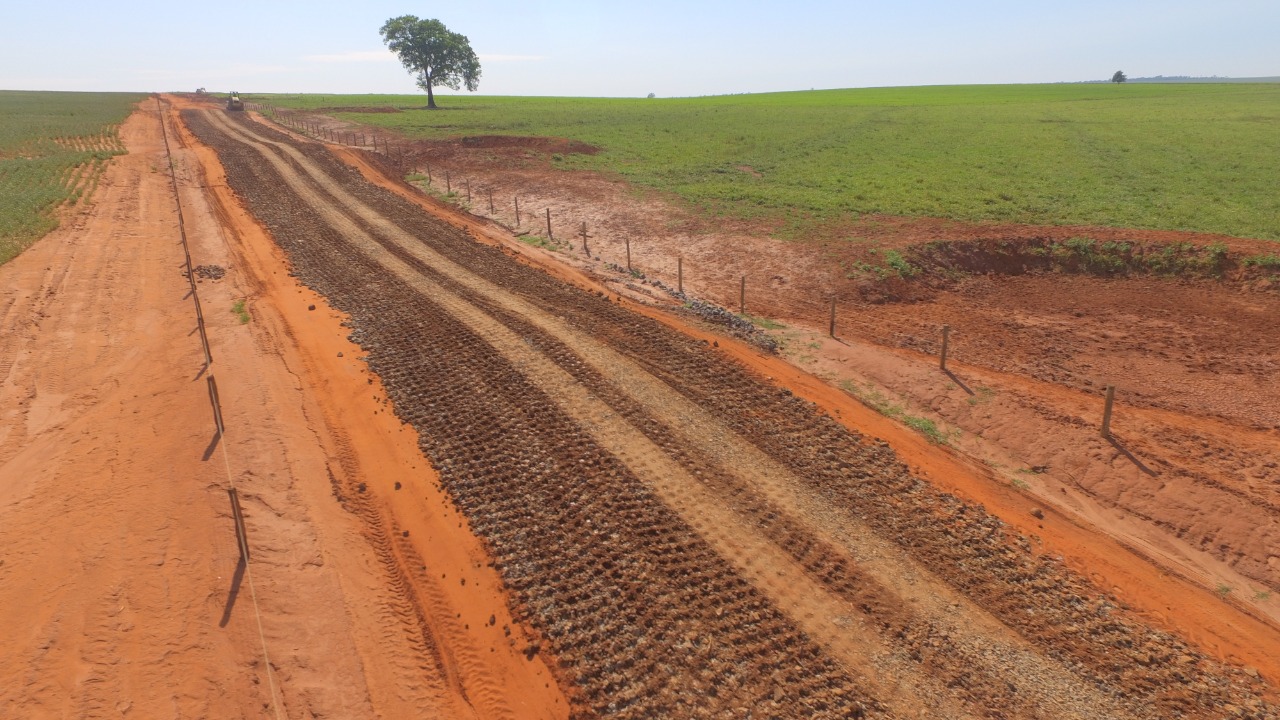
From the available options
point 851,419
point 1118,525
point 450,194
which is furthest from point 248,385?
point 450,194

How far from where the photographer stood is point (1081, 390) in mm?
14883

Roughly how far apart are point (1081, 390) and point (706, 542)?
10.8m

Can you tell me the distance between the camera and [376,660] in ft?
26.3

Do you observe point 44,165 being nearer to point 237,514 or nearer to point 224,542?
point 224,542

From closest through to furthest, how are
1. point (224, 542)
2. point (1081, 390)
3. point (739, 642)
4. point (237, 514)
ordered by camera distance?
point (739, 642) → point (237, 514) → point (224, 542) → point (1081, 390)

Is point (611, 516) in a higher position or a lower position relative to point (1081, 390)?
lower

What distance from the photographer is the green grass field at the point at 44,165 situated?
2553cm

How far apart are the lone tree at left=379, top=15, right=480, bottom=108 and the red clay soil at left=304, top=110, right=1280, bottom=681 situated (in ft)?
240

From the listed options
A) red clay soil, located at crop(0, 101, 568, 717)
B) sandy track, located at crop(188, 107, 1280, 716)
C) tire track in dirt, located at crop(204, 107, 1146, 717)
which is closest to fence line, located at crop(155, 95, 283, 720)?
red clay soil, located at crop(0, 101, 568, 717)

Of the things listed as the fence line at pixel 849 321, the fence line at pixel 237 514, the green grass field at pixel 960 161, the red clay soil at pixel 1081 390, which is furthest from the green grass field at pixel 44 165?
the green grass field at pixel 960 161

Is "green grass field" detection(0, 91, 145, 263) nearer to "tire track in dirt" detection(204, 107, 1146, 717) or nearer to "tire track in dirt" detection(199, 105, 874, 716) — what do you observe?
"tire track in dirt" detection(204, 107, 1146, 717)

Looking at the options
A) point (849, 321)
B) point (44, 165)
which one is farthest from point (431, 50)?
point (849, 321)

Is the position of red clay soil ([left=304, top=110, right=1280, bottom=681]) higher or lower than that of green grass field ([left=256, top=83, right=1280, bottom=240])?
lower

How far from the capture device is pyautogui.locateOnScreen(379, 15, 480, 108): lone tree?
8619 centimetres
